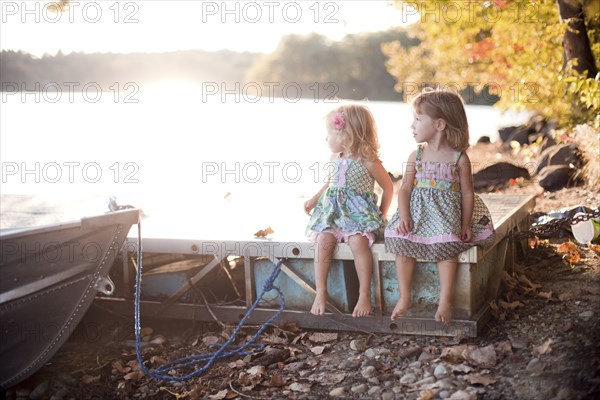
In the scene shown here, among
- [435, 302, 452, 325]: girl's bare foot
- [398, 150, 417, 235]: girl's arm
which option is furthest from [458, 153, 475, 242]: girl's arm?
[435, 302, 452, 325]: girl's bare foot

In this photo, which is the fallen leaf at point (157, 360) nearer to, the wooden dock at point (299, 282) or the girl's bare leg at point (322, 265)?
the wooden dock at point (299, 282)

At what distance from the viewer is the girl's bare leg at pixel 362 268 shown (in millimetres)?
4648

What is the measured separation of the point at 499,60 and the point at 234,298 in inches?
406

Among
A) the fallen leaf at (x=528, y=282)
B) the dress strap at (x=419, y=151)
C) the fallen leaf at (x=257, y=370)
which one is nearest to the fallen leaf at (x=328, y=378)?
the fallen leaf at (x=257, y=370)

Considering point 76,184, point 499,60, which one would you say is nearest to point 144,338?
point 76,184

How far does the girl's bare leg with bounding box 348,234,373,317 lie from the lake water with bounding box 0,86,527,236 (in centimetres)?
84

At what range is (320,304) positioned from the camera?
4762 mm

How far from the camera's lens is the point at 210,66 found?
59.8 feet

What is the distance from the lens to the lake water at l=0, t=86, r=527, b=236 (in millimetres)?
5691

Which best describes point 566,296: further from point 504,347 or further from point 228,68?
point 228,68

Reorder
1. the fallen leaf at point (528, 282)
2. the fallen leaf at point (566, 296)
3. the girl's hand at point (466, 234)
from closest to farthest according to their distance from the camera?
the girl's hand at point (466, 234) → the fallen leaf at point (566, 296) → the fallen leaf at point (528, 282)

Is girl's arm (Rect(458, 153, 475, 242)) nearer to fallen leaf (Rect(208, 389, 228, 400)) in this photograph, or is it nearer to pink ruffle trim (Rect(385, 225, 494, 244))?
pink ruffle trim (Rect(385, 225, 494, 244))

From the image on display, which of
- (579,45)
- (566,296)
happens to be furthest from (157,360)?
(579,45)

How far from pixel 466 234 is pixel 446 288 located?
370mm
